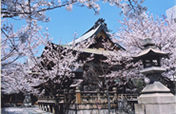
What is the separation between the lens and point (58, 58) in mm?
12062

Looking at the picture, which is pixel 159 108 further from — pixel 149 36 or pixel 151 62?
pixel 149 36

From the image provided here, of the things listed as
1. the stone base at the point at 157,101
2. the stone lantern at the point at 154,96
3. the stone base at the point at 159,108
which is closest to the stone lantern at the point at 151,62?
the stone lantern at the point at 154,96

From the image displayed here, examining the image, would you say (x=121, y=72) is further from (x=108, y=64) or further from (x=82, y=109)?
(x=82, y=109)

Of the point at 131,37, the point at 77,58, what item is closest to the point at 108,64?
the point at 77,58

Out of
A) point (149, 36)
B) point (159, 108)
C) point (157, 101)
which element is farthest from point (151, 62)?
point (149, 36)

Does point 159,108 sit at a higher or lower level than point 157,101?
lower

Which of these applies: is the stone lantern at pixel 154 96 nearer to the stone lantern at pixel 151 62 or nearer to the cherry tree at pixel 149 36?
the stone lantern at pixel 151 62

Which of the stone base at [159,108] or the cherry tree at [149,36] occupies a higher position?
the cherry tree at [149,36]

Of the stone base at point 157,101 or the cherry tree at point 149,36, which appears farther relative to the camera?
the cherry tree at point 149,36

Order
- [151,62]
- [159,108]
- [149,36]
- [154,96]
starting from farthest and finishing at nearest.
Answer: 1. [149,36]
2. [151,62]
3. [154,96]
4. [159,108]

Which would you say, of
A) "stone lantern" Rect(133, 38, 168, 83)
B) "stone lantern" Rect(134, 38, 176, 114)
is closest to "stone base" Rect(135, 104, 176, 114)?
"stone lantern" Rect(134, 38, 176, 114)

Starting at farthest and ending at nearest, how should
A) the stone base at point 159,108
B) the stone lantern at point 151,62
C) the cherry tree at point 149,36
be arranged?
the cherry tree at point 149,36
the stone lantern at point 151,62
the stone base at point 159,108

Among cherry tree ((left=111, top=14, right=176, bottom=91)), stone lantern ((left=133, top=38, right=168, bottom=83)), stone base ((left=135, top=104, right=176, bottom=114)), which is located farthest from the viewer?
cherry tree ((left=111, top=14, right=176, bottom=91))

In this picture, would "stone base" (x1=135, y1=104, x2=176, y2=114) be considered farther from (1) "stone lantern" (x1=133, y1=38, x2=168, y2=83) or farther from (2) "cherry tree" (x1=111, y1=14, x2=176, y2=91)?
(2) "cherry tree" (x1=111, y1=14, x2=176, y2=91)
